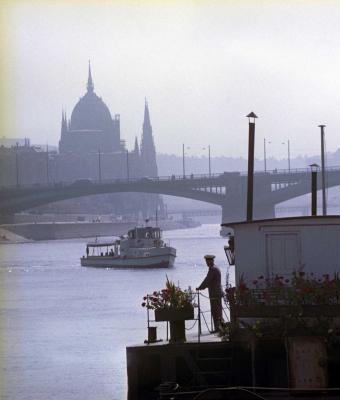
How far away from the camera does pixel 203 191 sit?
463ft

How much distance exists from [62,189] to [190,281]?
75.0 m

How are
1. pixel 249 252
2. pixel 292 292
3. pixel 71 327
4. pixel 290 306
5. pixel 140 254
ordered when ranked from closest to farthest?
1. pixel 290 306
2. pixel 292 292
3. pixel 249 252
4. pixel 71 327
5. pixel 140 254

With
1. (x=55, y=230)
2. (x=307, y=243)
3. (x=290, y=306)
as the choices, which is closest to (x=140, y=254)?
(x=307, y=243)

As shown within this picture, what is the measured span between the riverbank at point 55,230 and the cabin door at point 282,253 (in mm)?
122604

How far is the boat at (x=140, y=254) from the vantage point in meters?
81.2

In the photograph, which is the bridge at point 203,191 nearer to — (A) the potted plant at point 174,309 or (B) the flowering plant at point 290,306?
(A) the potted plant at point 174,309

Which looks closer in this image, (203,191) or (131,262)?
(131,262)

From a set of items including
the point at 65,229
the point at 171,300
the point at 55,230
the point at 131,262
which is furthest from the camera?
the point at 65,229

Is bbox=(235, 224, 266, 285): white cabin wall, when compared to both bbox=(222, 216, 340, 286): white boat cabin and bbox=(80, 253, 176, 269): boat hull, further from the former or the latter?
bbox=(80, 253, 176, 269): boat hull

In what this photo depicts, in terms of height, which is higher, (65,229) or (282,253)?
(282,253)

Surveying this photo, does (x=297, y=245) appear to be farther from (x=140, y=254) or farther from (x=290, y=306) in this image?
(x=140, y=254)

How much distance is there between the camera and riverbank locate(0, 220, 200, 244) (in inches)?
5851

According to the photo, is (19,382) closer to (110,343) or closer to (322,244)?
(110,343)

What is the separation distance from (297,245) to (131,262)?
2534 inches
